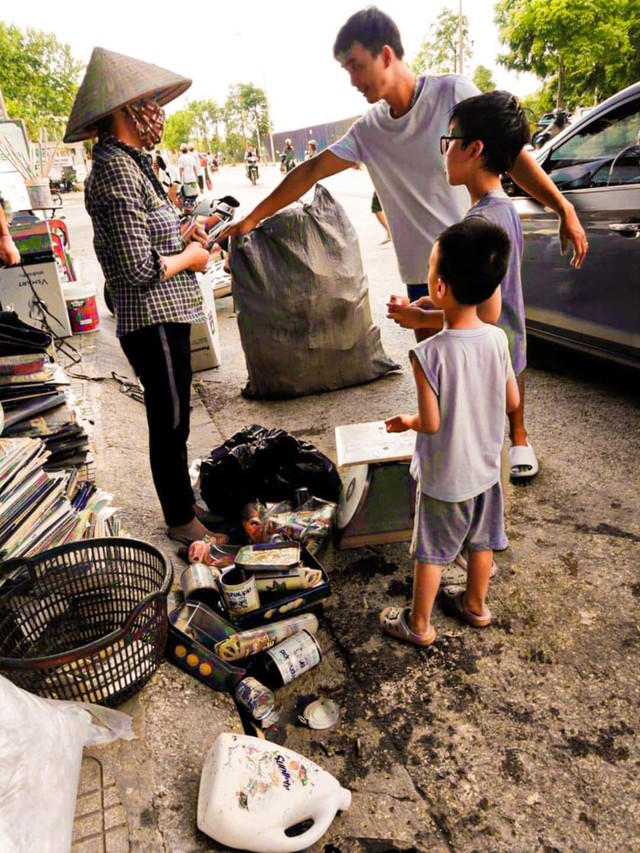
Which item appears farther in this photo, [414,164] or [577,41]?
[577,41]

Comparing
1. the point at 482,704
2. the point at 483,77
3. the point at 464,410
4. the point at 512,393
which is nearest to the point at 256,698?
the point at 482,704

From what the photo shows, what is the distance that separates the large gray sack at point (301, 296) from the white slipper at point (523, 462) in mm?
1468

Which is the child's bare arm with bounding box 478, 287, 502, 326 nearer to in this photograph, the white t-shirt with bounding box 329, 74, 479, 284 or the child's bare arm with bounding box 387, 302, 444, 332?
the child's bare arm with bounding box 387, 302, 444, 332

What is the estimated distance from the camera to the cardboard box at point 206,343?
4.65 metres

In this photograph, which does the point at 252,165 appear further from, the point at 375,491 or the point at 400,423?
the point at 400,423

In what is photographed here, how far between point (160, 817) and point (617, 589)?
172cm

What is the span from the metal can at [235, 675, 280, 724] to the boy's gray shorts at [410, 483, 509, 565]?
2.08 feet

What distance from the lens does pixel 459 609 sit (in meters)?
2.13

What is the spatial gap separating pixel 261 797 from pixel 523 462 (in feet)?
6.69

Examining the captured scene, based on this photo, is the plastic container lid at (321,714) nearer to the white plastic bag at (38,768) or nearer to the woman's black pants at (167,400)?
the white plastic bag at (38,768)

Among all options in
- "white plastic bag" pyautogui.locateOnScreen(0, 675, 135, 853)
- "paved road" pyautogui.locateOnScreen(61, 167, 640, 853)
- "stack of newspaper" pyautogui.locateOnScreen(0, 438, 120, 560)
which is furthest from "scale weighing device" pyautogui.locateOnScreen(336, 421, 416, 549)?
"white plastic bag" pyautogui.locateOnScreen(0, 675, 135, 853)

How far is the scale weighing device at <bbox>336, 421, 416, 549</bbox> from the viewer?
2.44m

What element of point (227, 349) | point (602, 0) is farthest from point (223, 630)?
point (602, 0)

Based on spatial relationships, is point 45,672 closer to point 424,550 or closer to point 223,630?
point 223,630
